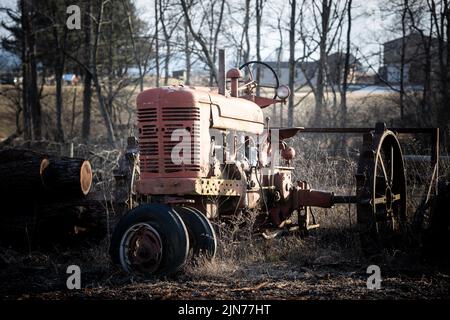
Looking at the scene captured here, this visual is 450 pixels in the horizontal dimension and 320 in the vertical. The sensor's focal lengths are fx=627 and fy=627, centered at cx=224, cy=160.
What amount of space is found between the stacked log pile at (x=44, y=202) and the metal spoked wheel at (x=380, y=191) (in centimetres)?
361

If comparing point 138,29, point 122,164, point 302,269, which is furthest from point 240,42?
point 302,269

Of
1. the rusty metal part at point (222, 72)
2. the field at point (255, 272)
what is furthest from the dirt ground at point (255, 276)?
the rusty metal part at point (222, 72)

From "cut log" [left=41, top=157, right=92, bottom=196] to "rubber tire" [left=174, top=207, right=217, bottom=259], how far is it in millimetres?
2844

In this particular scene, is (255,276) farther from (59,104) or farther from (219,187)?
(59,104)

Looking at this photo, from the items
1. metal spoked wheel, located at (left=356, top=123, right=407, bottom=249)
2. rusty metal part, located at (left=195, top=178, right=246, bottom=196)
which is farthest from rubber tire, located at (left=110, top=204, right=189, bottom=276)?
metal spoked wheel, located at (left=356, top=123, right=407, bottom=249)

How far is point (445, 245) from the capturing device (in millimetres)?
7078

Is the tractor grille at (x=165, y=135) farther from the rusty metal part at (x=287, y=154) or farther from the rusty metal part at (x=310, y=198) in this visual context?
the rusty metal part at (x=287, y=154)

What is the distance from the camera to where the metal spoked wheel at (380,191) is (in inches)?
285

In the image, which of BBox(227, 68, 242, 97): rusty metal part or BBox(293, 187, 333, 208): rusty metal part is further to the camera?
BBox(293, 187, 333, 208): rusty metal part

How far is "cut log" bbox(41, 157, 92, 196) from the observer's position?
8.72 metres

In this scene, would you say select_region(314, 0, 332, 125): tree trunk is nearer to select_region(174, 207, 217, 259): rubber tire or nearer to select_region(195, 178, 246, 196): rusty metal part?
select_region(195, 178, 246, 196): rusty metal part

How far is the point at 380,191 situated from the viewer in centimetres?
841
